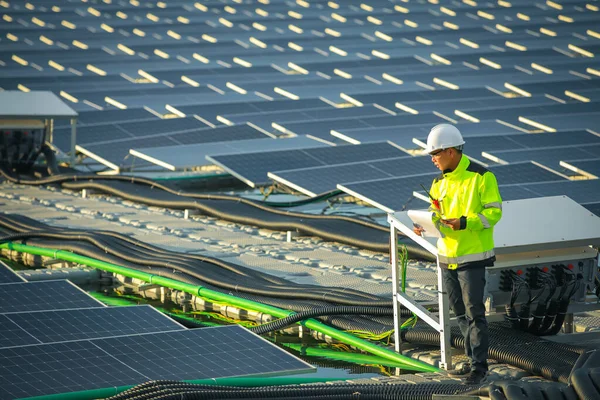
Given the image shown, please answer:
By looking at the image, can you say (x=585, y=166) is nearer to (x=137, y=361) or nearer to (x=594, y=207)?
(x=594, y=207)

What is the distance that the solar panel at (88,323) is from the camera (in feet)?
33.1

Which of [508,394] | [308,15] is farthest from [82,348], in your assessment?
[308,15]

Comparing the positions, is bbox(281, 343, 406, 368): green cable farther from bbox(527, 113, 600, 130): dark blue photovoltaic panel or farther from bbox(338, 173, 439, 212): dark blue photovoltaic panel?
bbox(527, 113, 600, 130): dark blue photovoltaic panel

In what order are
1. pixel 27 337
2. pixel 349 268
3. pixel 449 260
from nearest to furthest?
pixel 449 260
pixel 27 337
pixel 349 268

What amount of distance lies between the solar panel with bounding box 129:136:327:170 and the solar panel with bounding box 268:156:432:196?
104 inches

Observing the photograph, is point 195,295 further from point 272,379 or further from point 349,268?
point 272,379

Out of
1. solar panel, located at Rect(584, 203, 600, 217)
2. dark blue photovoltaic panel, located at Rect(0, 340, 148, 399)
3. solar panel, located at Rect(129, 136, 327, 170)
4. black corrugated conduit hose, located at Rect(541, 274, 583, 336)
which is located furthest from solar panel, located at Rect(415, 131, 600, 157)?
dark blue photovoltaic panel, located at Rect(0, 340, 148, 399)

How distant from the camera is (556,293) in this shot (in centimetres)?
1037

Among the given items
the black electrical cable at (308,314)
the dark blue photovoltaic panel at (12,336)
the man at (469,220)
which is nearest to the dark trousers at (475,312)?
the man at (469,220)

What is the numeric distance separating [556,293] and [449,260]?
1.67 m

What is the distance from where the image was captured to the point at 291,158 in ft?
69.7

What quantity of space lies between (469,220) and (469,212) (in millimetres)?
103

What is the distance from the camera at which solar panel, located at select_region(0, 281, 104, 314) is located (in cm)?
1131

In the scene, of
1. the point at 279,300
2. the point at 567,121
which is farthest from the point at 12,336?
the point at 567,121
